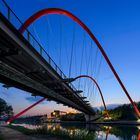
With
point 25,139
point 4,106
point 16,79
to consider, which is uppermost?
point 4,106

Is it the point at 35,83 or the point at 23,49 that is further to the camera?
the point at 35,83

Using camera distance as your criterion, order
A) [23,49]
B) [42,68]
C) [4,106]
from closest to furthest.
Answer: [23,49]
[42,68]
[4,106]

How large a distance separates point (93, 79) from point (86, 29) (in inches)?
2104

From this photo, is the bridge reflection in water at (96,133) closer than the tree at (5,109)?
Yes

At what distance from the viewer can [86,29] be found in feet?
162

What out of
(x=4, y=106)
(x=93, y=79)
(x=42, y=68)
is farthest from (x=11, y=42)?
(x=4, y=106)

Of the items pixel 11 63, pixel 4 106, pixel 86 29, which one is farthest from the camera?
pixel 4 106

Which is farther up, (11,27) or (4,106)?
(4,106)

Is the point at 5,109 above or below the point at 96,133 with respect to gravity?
above

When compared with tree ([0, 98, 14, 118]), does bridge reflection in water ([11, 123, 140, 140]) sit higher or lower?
lower

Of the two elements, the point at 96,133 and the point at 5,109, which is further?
the point at 5,109

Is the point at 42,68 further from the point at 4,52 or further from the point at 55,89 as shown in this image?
the point at 55,89

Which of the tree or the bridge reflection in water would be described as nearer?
the bridge reflection in water

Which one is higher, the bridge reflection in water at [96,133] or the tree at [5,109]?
the tree at [5,109]
